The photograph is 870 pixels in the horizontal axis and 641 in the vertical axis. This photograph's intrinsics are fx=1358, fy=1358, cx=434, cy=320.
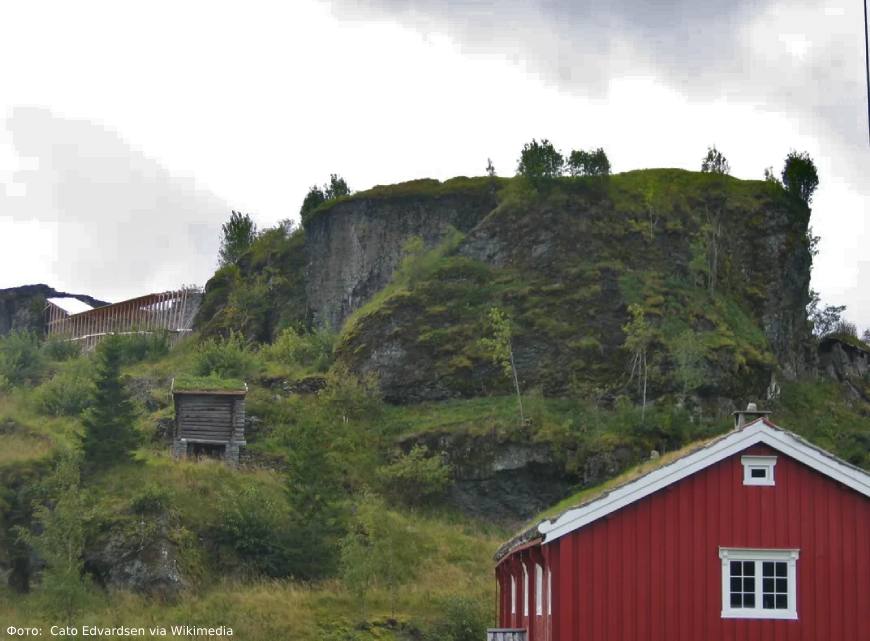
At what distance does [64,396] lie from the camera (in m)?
58.1

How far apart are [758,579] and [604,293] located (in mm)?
35304

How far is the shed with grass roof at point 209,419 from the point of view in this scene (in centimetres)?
5225

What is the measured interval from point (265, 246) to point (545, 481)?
94.2ft

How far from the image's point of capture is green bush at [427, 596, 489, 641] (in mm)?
35406

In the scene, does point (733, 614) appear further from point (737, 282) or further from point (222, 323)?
point (222, 323)

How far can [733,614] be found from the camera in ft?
74.2

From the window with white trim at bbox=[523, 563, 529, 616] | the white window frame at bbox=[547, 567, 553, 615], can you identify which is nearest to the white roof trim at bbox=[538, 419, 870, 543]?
the white window frame at bbox=[547, 567, 553, 615]

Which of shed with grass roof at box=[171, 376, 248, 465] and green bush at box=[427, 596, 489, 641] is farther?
shed with grass roof at box=[171, 376, 248, 465]

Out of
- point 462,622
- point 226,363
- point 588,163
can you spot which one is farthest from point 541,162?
point 462,622

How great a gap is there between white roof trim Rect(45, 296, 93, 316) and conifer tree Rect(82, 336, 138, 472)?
3659 centimetres

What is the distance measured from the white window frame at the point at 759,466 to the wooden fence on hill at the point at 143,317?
2077 inches

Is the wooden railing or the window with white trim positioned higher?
the window with white trim

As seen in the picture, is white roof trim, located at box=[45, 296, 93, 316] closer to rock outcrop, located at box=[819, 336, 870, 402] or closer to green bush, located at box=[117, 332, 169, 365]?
green bush, located at box=[117, 332, 169, 365]

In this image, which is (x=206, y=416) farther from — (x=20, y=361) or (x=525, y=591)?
(x=525, y=591)
